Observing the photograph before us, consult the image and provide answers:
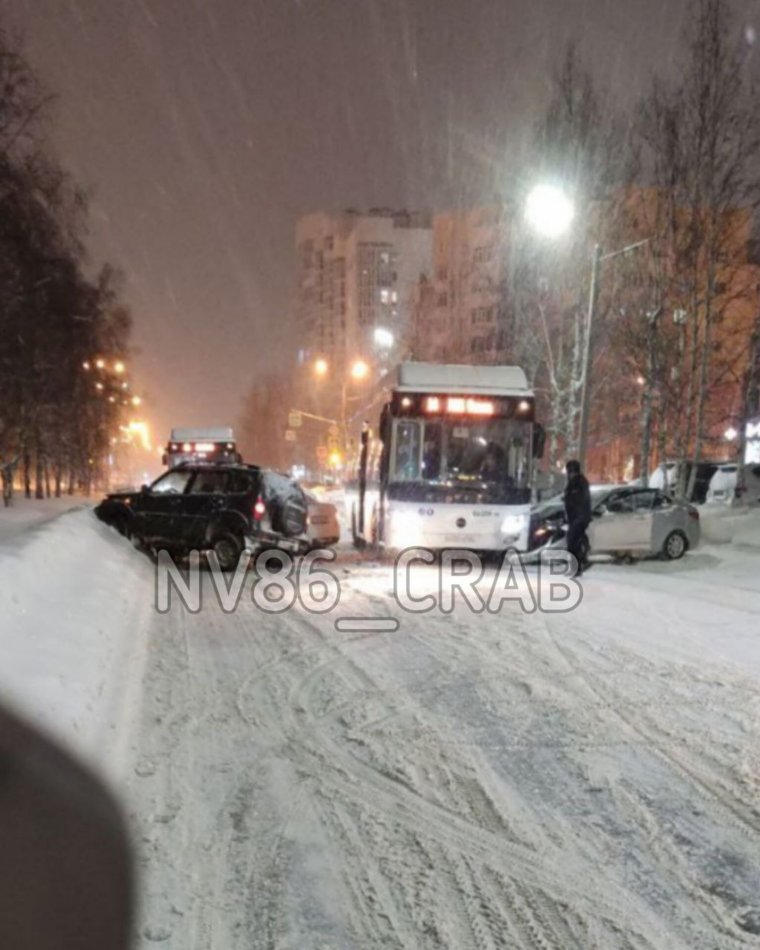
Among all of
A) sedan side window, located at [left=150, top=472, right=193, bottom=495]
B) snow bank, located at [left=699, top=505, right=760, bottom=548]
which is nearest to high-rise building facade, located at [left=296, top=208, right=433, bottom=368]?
snow bank, located at [left=699, top=505, right=760, bottom=548]

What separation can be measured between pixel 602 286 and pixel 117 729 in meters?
27.3

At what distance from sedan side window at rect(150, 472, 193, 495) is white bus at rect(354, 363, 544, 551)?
389 cm

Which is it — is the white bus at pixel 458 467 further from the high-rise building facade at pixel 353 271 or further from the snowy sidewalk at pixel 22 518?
the high-rise building facade at pixel 353 271

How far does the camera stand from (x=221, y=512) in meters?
15.1

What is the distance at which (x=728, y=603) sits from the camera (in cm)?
1142

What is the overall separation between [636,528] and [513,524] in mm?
2995

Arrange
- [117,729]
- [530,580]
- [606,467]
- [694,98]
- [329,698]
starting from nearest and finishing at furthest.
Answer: [117,729]
[329,698]
[530,580]
[694,98]
[606,467]

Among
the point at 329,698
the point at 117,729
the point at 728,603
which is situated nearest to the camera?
the point at 117,729

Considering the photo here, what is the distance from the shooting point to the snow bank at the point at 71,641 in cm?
542

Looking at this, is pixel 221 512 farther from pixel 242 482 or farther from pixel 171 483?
pixel 171 483

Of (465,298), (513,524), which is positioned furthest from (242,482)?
(465,298)

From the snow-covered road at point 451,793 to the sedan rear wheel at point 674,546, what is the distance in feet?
26.6

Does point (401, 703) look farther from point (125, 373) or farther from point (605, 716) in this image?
point (125, 373)

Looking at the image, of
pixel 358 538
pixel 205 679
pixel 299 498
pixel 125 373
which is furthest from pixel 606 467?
pixel 205 679
